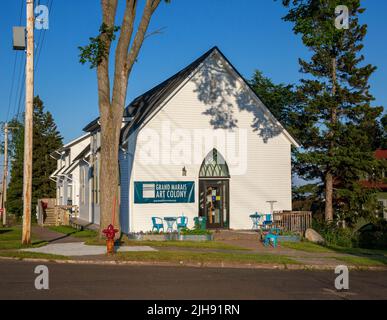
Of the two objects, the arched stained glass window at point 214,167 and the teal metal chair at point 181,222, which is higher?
the arched stained glass window at point 214,167

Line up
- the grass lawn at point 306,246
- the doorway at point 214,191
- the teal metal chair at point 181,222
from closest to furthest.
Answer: the grass lawn at point 306,246, the teal metal chair at point 181,222, the doorway at point 214,191

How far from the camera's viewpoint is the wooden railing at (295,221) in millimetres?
25891

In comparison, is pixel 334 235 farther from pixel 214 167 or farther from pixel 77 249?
pixel 77 249

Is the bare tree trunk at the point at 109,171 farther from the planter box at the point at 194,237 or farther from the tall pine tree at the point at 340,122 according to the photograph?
the tall pine tree at the point at 340,122

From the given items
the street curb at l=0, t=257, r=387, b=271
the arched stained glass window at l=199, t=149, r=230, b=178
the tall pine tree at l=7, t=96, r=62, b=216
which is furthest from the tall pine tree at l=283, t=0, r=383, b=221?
the tall pine tree at l=7, t=96, r=62, b=216

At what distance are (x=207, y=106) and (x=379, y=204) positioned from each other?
1622 cm

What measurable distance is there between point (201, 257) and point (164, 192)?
891 centimetres

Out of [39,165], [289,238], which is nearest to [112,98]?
[289,238]

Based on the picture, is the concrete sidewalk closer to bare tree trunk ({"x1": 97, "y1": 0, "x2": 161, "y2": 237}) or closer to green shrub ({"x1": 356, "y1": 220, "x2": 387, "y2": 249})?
bare tree trunk ({"x1": 97, "y1": 0, "x2": 161, "y2": 237})

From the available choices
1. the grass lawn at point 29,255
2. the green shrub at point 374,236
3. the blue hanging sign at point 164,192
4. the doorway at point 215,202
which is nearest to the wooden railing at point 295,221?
the doorway at point 215,202

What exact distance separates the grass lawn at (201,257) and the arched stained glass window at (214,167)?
8.82m

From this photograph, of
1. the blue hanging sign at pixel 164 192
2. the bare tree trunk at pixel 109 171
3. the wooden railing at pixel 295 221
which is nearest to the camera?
the bare tree trunk at pixel 109 171
